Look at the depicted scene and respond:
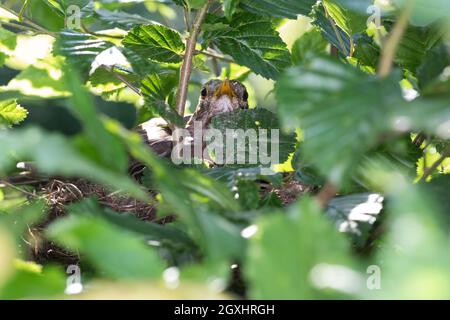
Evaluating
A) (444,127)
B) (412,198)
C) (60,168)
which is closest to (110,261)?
(60,168)

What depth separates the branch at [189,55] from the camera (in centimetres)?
112

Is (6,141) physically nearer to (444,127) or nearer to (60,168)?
(60,168)

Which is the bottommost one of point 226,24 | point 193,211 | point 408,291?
point 408,291

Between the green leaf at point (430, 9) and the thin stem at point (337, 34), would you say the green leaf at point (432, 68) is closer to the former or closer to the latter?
the green leaf at point (430, 9)

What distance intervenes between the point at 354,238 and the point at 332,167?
25 cm

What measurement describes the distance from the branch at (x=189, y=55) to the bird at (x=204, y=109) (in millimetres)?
431

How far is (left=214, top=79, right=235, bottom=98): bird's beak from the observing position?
2.05 meters

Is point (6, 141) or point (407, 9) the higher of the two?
point (407, 9)

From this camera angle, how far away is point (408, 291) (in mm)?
306

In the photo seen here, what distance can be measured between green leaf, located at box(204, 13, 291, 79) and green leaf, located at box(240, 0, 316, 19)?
0.03 metres

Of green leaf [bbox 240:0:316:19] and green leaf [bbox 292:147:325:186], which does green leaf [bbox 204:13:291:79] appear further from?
green leaf [bbox 292:147:325:186]

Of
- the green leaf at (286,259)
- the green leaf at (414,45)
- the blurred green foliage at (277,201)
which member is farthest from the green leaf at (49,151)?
the green leaf at (414,45)

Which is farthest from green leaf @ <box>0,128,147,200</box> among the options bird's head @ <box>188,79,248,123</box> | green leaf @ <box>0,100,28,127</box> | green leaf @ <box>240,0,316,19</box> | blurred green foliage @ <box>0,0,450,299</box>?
bird's head @ <box>188,79,248,123</box>

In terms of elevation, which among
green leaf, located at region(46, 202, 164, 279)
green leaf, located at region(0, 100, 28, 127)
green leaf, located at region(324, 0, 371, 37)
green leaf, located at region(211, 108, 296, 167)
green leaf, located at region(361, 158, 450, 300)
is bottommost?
green leaf, located at region(361, 158, 450, 300)
